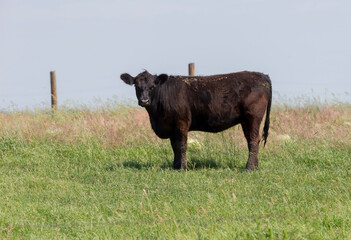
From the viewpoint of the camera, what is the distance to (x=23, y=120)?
1652 centimetres

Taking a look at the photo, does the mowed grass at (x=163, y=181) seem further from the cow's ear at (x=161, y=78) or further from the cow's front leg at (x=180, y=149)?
the cow's ear at (x=161, y=78)

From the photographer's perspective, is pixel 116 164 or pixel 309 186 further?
pixel 116 164

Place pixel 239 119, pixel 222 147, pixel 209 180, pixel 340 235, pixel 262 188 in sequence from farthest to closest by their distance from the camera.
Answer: pixel 222 147 → pixel 239 119 → pixel 209 180 → pixel 262 188 → pixel 340 235

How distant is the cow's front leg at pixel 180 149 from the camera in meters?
11.2

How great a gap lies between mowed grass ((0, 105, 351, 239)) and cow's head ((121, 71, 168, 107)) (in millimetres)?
1424

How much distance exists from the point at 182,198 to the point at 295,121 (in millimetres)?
8581

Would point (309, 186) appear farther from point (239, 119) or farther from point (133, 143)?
point (133, 143)

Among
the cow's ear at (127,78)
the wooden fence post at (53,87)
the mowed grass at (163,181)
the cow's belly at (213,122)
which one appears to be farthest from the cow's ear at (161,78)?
the wooden fence post at (53,87)

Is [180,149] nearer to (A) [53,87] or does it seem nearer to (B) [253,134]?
(B) [253,134]

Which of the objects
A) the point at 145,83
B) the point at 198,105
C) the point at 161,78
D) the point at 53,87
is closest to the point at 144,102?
the point at 145,83

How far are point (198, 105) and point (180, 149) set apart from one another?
96 cm

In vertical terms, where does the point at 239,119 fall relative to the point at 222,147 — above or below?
above

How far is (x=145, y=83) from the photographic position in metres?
11.2

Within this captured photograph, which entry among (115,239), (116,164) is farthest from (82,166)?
(115,239)
